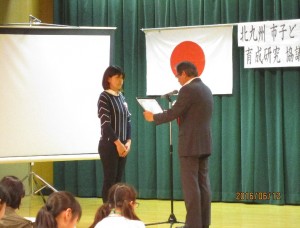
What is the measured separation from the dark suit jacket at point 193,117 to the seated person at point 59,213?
213cm

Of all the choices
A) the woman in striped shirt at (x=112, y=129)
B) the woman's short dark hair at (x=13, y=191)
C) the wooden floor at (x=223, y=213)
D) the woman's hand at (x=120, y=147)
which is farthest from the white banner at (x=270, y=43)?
the woman's short dark hair at (x=13, y=191)

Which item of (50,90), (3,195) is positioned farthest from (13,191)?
(50,90)

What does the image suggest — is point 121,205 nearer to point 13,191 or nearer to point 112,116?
point 13,191

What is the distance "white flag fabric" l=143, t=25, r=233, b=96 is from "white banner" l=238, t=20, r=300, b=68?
0.63 feet

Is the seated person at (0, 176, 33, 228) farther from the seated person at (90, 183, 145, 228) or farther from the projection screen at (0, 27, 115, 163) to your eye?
the projection screen at (0, 27, 115, 163)

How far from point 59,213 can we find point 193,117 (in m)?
2.24

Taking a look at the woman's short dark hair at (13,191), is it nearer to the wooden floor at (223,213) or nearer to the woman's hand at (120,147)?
the woman's hand at (120,147)

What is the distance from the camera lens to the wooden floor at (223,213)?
16.4 feet

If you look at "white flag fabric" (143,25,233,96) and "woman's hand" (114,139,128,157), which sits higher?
"white flag fabric" (143,25,233,96)
